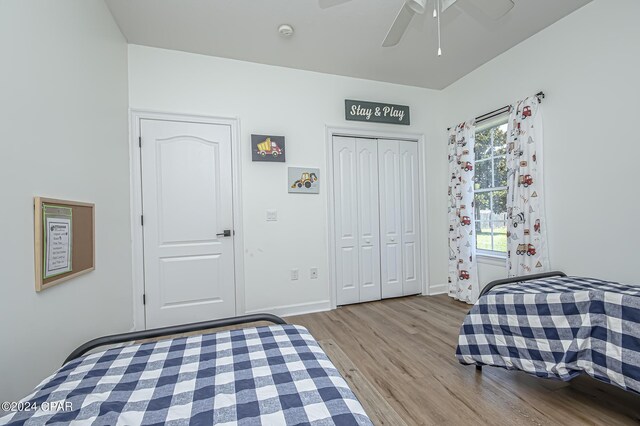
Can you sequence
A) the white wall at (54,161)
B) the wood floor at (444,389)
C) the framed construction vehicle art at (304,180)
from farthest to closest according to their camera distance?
1. the framed construction vehicle art at (304,180)
2. the wood floor at (444,389)
3. the white wall at (54,161)

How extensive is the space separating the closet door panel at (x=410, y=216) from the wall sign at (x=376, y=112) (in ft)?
1.09

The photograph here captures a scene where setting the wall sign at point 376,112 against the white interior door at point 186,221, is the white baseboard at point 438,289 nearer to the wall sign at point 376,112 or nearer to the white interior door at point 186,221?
the wall sign at point 376,112

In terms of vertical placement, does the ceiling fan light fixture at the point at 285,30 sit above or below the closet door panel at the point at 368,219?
above

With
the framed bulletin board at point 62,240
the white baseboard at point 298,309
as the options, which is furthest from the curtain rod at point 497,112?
the framed bulletin board at point 62,240

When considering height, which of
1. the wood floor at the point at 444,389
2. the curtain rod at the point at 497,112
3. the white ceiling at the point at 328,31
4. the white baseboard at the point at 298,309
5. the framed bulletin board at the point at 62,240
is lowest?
the wood floor at the point at 444,389

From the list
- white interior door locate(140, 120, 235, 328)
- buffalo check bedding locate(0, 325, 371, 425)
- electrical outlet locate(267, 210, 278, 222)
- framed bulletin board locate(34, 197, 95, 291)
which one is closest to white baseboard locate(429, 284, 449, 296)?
electrical outlet locate(267, 210, 278, 222)

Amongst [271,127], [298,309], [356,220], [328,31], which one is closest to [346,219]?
[356,220]

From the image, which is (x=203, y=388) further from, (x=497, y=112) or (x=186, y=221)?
(x=497, y=112)

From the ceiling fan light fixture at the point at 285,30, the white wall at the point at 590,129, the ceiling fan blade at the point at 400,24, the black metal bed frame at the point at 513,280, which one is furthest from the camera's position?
the ceiling fan light fixture at the point at 285,30

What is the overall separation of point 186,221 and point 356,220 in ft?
6.38

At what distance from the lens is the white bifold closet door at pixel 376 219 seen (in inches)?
133

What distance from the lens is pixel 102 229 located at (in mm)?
2035

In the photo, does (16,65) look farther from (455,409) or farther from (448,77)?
(448,77)

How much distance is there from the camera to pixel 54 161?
56.5 inches
